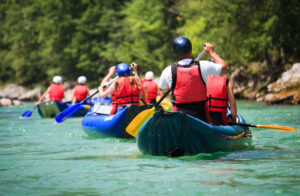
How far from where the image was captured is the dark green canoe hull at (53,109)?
16.0 m

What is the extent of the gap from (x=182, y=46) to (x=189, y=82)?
18.6 inches

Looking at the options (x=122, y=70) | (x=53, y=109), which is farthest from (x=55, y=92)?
(x=122, y=70)

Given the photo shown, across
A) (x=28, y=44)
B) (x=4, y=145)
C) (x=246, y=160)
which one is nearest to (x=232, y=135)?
(x=246, y=160)

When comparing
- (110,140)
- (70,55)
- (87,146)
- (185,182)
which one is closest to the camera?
→ (185,182)

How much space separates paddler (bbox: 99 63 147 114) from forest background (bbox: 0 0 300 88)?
50.0ft

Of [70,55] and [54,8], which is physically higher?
[54,8]

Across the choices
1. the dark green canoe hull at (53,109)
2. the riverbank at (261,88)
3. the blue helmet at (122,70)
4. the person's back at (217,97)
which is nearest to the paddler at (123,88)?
the blue helmet at (122,70)

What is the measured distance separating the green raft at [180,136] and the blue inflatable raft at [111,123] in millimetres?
2038

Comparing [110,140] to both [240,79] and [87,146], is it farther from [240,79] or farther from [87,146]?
[240,79]

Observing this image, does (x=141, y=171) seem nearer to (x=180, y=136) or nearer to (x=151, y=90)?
(x=180, y=136)

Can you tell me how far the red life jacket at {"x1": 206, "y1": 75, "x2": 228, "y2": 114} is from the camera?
6852mm

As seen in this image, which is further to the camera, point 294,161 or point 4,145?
point 4,145

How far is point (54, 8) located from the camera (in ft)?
140

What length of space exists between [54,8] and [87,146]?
36.4 meters
